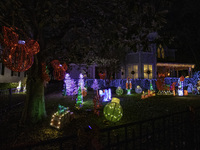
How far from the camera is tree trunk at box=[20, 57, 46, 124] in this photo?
598cm

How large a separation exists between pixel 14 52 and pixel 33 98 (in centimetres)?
315

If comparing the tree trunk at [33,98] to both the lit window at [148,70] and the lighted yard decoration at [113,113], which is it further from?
the lit window at [148,70]

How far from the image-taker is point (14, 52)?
361 centimetres

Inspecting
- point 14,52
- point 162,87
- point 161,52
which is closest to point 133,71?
point 162,87

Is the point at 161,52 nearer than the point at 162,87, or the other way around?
the point at 162,87

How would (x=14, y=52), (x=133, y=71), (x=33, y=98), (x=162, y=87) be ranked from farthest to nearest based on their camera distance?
(x=133, y=71), (x=162, y=87), (x=33, y=98), (x=14, y=52)

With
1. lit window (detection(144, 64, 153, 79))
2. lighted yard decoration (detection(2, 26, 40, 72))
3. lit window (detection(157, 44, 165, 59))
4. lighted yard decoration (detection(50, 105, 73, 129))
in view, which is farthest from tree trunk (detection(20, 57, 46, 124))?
lit window (detection(157, 44, 165, 59))

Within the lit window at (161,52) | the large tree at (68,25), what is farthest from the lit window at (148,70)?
the large tree at (68,25)

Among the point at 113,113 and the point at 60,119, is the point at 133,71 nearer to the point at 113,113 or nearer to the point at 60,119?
the point at 113,113

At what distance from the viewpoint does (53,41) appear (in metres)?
6.61

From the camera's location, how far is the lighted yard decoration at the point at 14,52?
11.2 ft

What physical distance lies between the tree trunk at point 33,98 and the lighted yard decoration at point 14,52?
7.51 feet

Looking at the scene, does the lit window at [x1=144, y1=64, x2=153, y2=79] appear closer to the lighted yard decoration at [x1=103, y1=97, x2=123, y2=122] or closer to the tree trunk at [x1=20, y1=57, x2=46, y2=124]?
the lighted yard decoration at [x1=103, y1=97, x2=123, y2=122]

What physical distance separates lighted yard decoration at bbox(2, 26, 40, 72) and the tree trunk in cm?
229
